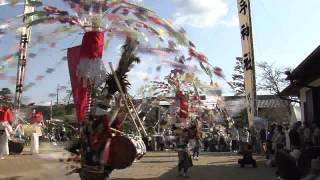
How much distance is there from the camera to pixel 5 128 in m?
21.0

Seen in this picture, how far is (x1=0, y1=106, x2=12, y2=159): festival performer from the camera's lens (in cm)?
2061

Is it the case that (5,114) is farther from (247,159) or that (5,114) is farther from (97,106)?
(97,106)

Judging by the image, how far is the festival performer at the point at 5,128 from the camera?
2061cm

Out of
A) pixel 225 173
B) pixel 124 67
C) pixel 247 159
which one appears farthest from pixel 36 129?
pixel 124 67

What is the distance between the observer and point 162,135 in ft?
112

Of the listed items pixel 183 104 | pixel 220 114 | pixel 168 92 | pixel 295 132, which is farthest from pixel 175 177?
pixel 220 114

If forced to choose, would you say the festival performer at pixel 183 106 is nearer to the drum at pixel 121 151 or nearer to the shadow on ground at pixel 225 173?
the shadow on ground at pixel 225 173

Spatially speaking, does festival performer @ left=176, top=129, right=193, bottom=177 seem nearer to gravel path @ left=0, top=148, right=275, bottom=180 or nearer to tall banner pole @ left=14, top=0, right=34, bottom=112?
gravel path @ left=0, top=148, right=275, bottom=180

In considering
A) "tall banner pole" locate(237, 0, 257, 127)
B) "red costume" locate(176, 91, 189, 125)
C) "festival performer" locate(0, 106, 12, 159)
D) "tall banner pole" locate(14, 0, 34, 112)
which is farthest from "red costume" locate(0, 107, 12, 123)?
"tall banner pole" locate(237, 0, 257, 127)

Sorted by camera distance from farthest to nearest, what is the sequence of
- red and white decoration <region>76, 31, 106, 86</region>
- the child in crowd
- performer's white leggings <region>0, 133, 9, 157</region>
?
performer's white leggings <region>0, 133, 9, 157</region> → the child in crowd → red and white decoration <region>76, 31, 106, 86</region>

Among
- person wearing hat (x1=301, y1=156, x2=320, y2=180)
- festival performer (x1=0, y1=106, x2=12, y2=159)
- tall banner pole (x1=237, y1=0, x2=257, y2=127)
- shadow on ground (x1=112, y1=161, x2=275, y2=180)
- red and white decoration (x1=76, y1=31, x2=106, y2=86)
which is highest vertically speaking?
tall banner pole (x1=237, y1=0, x2=257, y2=127)

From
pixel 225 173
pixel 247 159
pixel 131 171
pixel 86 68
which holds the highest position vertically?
pixel 86 68

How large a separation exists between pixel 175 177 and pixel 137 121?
4550mm

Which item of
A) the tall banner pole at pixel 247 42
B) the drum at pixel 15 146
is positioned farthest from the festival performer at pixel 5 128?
the tall banner pole at pixel 247 42
